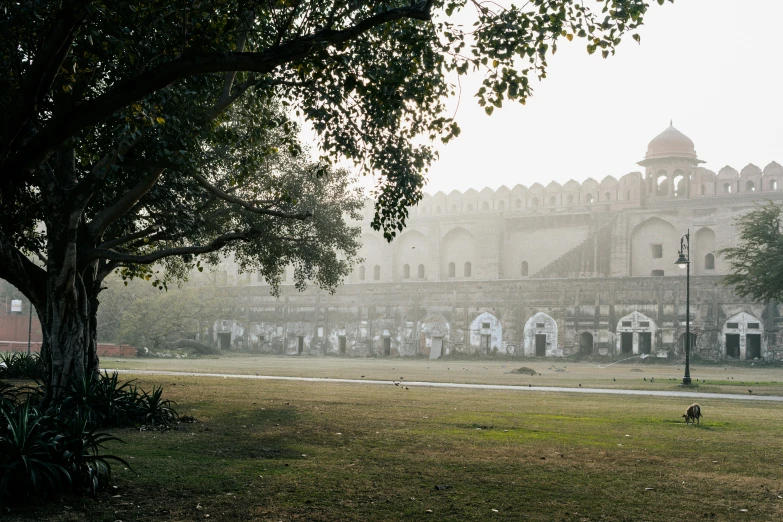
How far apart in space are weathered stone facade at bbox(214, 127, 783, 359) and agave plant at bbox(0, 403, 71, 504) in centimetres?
3537

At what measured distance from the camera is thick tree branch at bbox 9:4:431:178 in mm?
5230

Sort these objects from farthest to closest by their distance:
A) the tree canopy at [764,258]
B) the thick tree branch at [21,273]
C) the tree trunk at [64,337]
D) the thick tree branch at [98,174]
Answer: the tree canopy at [764,258], the tree trunk at [64,337], the thick tree branch at [21,273], the thick tree branch at [98,174]

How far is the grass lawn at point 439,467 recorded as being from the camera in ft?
15.7

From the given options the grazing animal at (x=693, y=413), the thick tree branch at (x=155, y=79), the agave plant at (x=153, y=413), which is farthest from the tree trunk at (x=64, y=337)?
the grazing animal at (x=693, y=413)

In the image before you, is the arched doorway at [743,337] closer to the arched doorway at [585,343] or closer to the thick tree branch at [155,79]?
the arched doorway at [585,343]

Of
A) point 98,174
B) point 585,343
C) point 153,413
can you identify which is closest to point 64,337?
point 153,413

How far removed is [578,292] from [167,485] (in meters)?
35.8

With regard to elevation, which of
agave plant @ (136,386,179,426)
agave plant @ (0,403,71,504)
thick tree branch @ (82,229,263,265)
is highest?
thick tree branch @ (82,229,263,265)

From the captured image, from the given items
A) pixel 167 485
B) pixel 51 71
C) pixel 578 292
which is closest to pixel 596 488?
pixel 167 485

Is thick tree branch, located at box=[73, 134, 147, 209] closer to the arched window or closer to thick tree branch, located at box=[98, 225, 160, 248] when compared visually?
thick tree branch, located at box=[98, 225, 160, 248]

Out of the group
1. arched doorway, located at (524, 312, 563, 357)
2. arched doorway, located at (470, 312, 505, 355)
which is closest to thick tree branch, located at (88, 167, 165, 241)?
arched doorway, located at (524, 312, 563, 357)

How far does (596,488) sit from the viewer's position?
18.2ft

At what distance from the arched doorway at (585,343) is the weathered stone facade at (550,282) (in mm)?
73

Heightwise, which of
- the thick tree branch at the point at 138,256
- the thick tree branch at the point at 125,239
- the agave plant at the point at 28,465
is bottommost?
the agave plant at the point at 28,465
